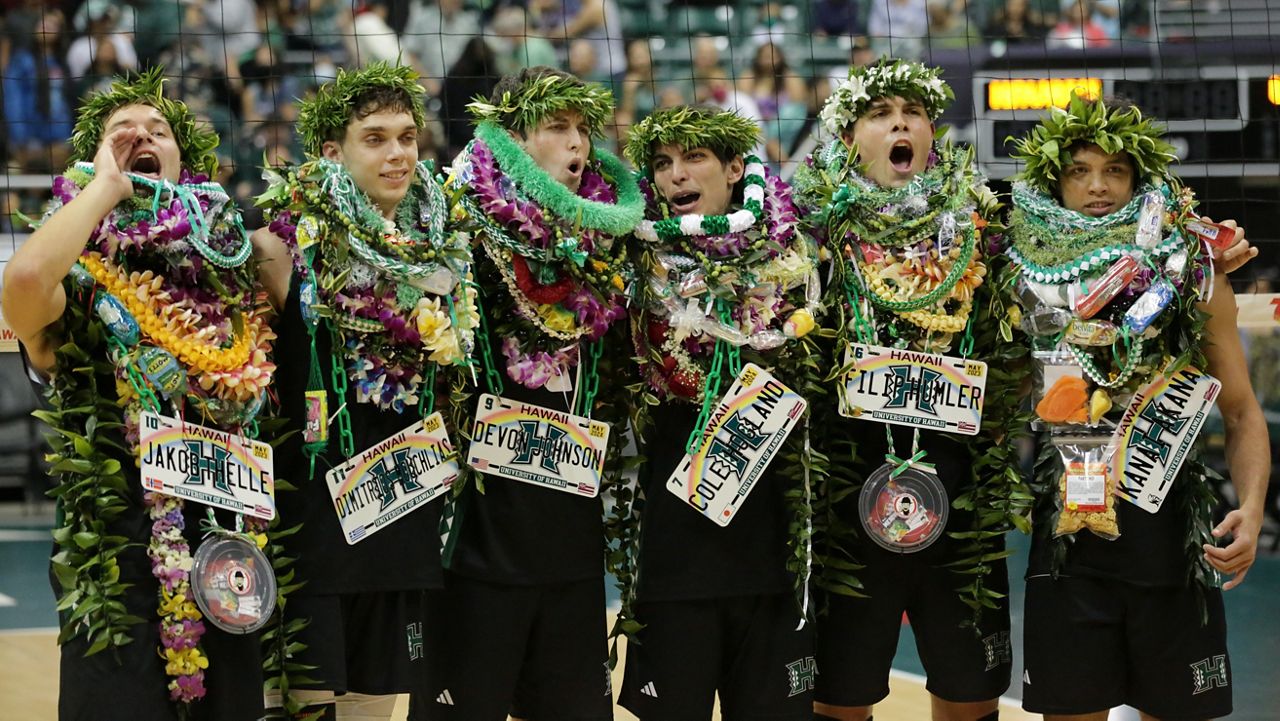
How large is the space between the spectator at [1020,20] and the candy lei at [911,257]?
5206 millimetres

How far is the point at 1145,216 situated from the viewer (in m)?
4.27

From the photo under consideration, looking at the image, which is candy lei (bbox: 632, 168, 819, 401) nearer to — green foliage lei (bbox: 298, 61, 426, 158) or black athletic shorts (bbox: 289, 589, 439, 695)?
green foliage lei (bbox: 298, 61, 426, 158)

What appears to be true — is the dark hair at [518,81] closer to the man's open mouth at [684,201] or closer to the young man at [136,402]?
the man's open mouth at [684,201]

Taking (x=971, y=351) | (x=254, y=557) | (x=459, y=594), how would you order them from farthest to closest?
(x=971, y=351) < (x=459, y=594) < (x=254, y=557)

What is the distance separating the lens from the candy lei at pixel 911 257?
4.32 metres

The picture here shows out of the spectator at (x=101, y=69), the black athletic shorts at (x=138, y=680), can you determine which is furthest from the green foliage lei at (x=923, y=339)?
the spectator at (x=101, y=69)

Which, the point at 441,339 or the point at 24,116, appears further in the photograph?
the point at 24,116

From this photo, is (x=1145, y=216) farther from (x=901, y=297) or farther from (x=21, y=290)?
(x=21, y=290)

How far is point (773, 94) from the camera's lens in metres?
9.05

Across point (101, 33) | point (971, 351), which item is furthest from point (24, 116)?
point (971, 351)

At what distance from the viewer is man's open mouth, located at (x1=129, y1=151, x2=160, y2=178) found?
12.5ft

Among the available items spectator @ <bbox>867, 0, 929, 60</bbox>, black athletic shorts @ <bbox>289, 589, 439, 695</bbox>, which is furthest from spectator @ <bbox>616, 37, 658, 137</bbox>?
black athletic shorts @ <bbox>289, 589, 439, 695</bbox>

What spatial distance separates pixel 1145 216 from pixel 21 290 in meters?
2.96

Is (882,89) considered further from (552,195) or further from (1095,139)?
(552,195)
